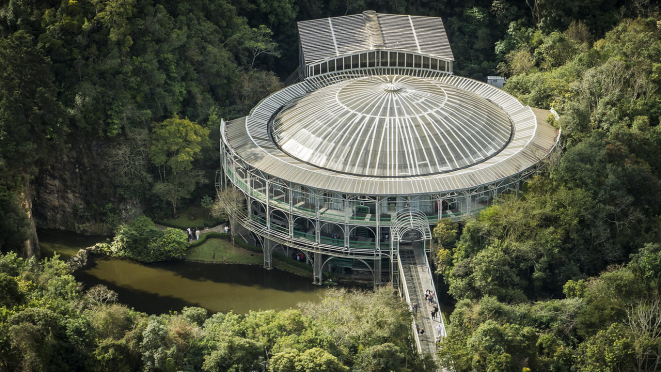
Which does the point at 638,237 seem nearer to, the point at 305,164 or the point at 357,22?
the point at 305,164

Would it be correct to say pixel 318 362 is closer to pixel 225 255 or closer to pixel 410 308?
pixel 410 308

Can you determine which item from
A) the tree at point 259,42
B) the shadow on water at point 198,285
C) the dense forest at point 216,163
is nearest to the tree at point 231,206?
the shadow on water at point 198,285

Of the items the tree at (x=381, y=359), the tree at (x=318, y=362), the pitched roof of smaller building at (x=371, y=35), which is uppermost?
the pitched roof of smaller building at (x=371, y=35)

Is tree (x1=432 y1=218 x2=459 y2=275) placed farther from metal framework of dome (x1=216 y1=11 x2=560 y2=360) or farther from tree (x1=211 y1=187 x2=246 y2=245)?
tree (x1=211 y1=187 x2=246 y2=245)

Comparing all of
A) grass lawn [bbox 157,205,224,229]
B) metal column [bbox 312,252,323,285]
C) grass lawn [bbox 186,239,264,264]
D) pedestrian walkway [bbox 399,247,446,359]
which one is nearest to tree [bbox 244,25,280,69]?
grass lawn [bbox 157,205,224,229]

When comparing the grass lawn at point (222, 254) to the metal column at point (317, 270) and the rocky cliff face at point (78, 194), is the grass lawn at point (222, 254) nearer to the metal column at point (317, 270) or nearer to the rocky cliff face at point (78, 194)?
the metal column at point (317, 270)

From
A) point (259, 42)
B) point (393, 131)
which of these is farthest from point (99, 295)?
point (259, 42)
